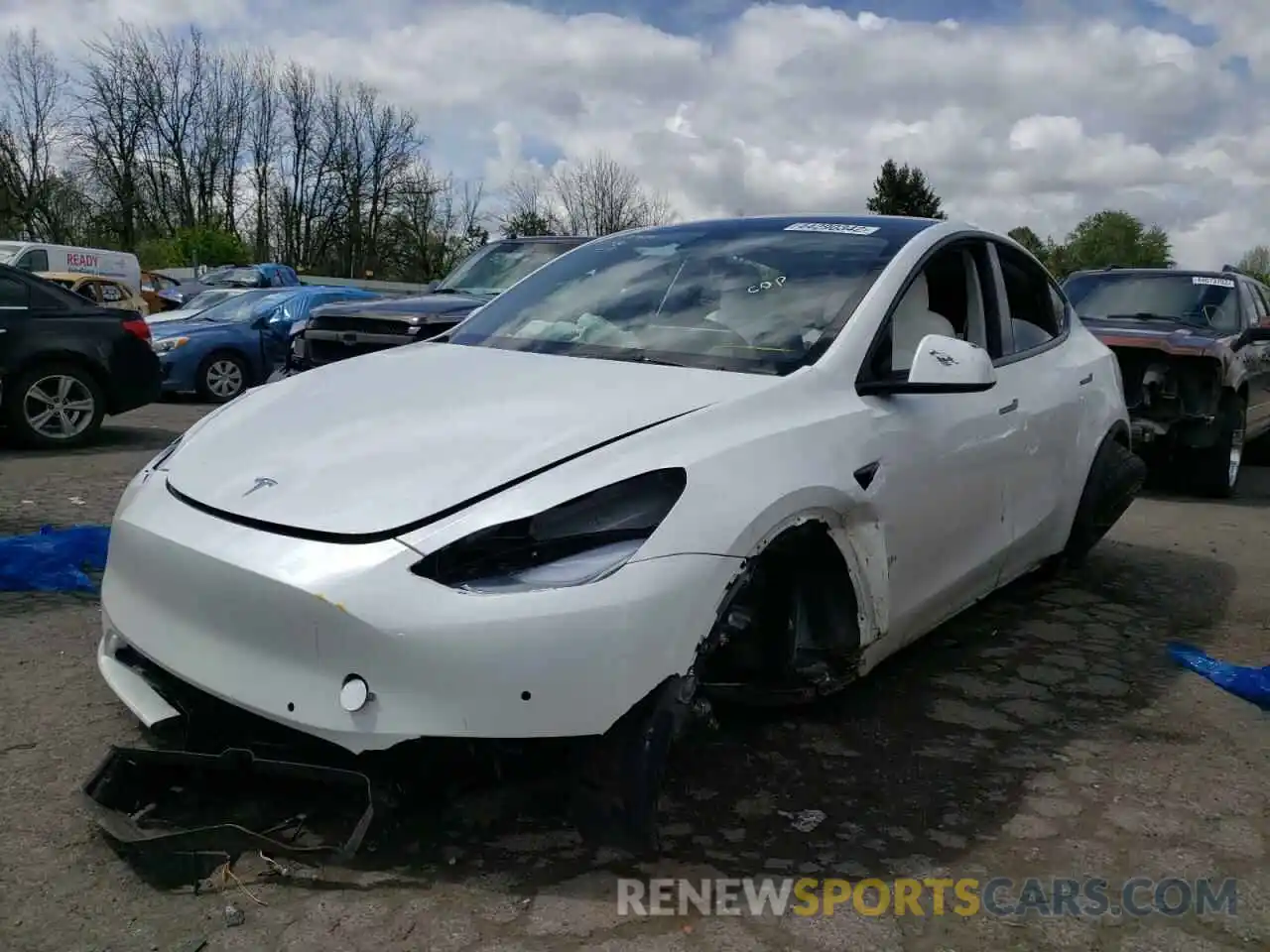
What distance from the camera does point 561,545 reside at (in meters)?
2.36

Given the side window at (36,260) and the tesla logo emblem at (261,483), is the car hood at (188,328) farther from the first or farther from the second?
the side window at (36,260)

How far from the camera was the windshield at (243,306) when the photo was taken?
13944 millimetres

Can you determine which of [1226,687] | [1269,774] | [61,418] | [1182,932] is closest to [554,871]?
[1182,932]

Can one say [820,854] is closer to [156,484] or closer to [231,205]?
[156,484]

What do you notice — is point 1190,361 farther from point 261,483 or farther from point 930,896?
point 261,483

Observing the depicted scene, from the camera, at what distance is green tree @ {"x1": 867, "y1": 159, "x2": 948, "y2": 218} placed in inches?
2793

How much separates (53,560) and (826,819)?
3.44 m

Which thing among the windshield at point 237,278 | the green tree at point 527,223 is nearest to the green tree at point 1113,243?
the green tree at point 527,223

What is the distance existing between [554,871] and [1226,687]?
8.71ft

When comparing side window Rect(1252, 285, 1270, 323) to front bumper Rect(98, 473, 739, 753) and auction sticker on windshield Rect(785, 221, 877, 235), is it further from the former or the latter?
front bumper Rect(98, 473, 739, 753)

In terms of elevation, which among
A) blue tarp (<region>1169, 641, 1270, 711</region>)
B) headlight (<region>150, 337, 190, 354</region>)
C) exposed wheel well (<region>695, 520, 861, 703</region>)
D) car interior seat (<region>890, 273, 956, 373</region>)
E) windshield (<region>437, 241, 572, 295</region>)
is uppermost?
windshield (<region>437, 241, 572, 295</region>)

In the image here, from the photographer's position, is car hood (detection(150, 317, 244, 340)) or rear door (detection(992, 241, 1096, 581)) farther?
car hood (detection(150, 317, 244, 340))

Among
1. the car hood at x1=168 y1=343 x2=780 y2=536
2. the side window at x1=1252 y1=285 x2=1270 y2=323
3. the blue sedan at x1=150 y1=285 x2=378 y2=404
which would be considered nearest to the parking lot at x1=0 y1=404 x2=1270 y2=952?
the car hood at x1=168 y1=343 x2=780 y2=536

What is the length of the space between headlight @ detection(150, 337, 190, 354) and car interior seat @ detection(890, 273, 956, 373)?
1100cm
